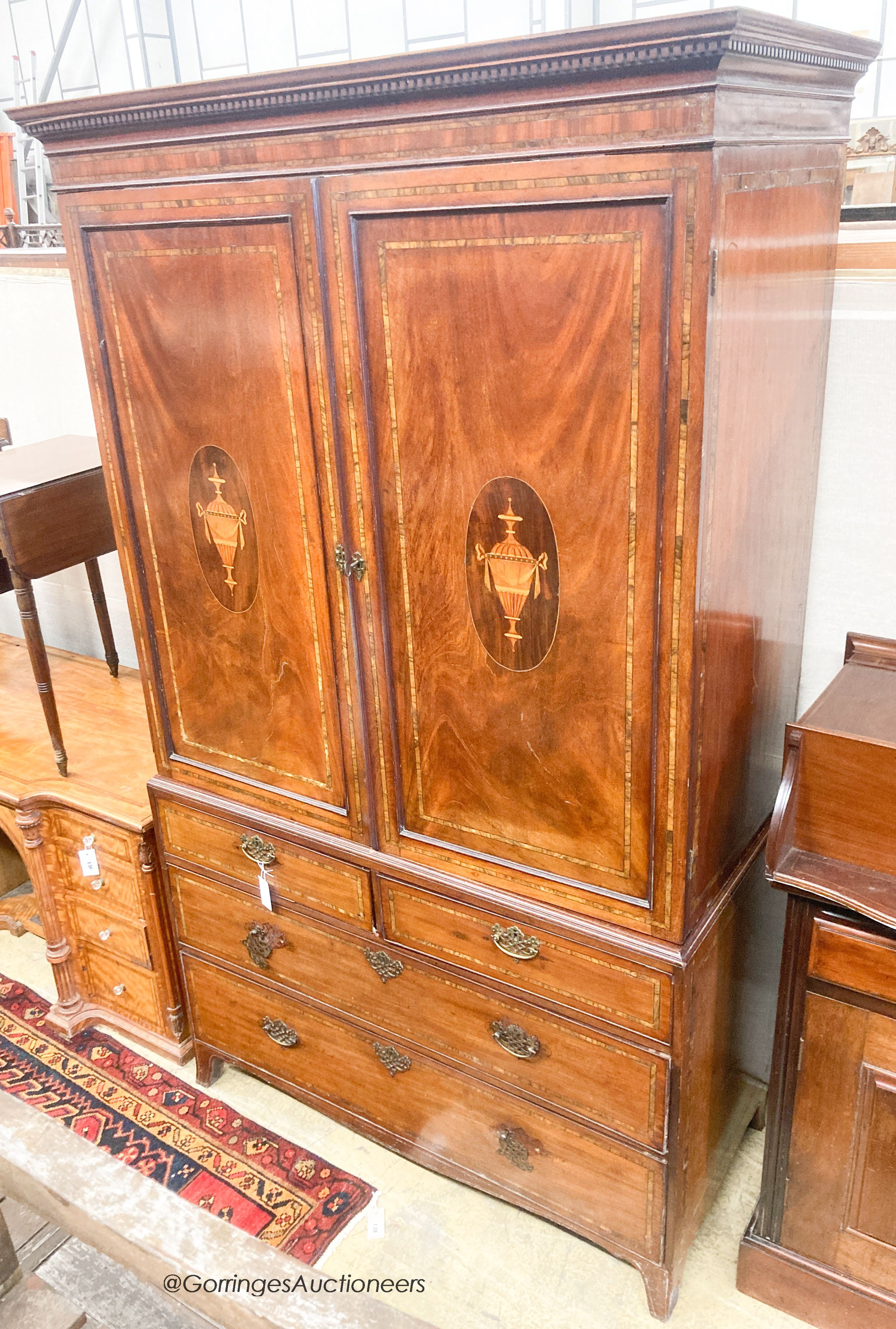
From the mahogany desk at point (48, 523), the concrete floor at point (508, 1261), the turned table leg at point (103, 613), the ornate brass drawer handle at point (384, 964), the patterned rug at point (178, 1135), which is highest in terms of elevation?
the mahogany desk at point (48, 523)

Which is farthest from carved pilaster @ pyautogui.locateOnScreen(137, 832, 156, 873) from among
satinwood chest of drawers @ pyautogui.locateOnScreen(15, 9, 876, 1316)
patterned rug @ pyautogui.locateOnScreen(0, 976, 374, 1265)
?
patterned rug @ pyautogui.locateOnScreen(0, 976, 374, 1265)

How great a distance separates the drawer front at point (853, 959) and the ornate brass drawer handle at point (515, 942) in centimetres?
46

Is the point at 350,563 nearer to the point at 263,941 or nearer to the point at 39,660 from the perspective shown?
the point at 263,941

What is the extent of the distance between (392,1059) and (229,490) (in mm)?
1192

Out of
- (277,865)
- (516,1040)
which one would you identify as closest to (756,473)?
(516,1040)

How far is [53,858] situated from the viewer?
2.60 m

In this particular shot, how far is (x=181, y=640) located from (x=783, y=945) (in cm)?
126

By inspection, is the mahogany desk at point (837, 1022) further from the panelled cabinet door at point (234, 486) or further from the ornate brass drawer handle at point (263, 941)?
the ornate brass drawer handle at point (263, 941)

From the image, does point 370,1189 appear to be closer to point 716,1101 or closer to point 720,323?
point 716,1101

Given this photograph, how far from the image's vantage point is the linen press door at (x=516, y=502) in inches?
52.9

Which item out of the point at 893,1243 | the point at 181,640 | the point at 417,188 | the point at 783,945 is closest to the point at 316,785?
the point at 181,640

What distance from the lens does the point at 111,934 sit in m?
2.55

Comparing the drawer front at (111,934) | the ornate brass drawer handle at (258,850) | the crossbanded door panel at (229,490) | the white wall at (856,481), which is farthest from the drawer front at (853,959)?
the drawer front at (111,934)

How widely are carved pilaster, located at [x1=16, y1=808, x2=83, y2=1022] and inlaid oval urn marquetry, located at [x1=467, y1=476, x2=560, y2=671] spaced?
1471 mm
